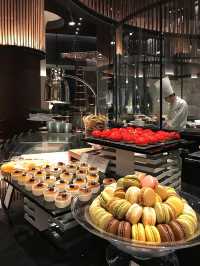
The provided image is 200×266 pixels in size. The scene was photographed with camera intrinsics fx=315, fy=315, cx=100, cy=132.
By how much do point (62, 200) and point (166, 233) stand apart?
574mm

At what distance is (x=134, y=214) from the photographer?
938 mm

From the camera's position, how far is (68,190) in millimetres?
1491

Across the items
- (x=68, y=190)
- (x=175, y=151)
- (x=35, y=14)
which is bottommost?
(x=68, y=190)

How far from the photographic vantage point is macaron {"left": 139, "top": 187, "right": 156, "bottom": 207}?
99 cm

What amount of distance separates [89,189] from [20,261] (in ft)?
1.35

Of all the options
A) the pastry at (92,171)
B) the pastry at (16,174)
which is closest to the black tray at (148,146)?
the pastry at (92,171)

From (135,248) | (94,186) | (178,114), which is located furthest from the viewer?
(178,114)

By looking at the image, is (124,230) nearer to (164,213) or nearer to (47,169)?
(164,213)

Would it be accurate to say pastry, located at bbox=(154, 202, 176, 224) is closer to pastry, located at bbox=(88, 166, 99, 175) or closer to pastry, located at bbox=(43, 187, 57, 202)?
pastry, located at bbox=(43, 187, 57, 202)

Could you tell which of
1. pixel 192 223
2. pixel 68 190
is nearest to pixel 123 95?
pixel 68 190

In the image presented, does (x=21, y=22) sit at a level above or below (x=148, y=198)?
above

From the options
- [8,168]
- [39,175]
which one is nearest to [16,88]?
[8,168]

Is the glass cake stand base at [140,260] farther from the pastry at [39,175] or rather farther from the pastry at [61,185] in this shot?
the pastry at [39,175]

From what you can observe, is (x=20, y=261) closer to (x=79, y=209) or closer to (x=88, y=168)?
(x=79, y=209)
